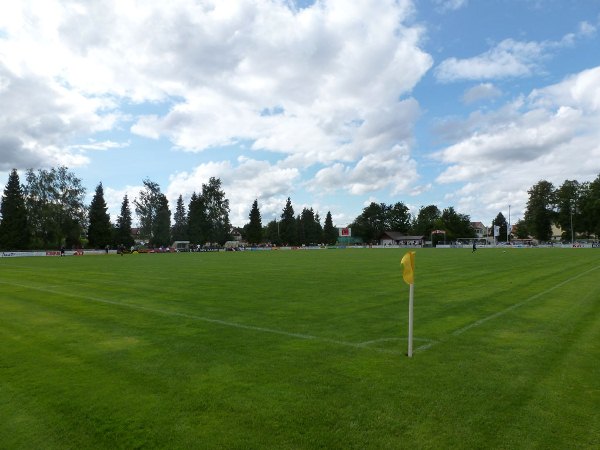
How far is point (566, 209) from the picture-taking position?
100500mm

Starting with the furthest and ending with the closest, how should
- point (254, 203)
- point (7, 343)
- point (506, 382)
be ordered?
point (254, 203) < point (7, 343) < point (506, 382)

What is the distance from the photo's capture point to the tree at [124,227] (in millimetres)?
86812

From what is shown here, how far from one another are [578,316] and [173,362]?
9.35 meters

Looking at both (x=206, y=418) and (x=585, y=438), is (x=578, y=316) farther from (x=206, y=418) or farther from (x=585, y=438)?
(x=206, y=418)

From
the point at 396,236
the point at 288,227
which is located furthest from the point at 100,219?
the point at 396,236

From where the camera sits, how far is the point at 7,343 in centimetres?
749

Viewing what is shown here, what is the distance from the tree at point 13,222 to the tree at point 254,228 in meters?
51.8

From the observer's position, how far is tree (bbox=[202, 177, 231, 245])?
98125mm

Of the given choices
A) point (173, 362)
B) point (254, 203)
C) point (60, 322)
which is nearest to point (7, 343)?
point (60, 322)

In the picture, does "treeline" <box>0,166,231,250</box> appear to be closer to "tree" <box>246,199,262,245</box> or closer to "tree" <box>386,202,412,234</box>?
"tree" <box>246,199,262,245</box>

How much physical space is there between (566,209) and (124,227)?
107232 millimetres

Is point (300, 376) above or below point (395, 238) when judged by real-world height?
below

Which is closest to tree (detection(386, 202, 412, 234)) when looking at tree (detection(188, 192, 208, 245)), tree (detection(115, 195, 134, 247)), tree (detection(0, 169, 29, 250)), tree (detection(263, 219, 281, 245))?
tree (detection(263, 219, 281, 245))

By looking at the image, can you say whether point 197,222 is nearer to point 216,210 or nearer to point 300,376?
point 216,210
